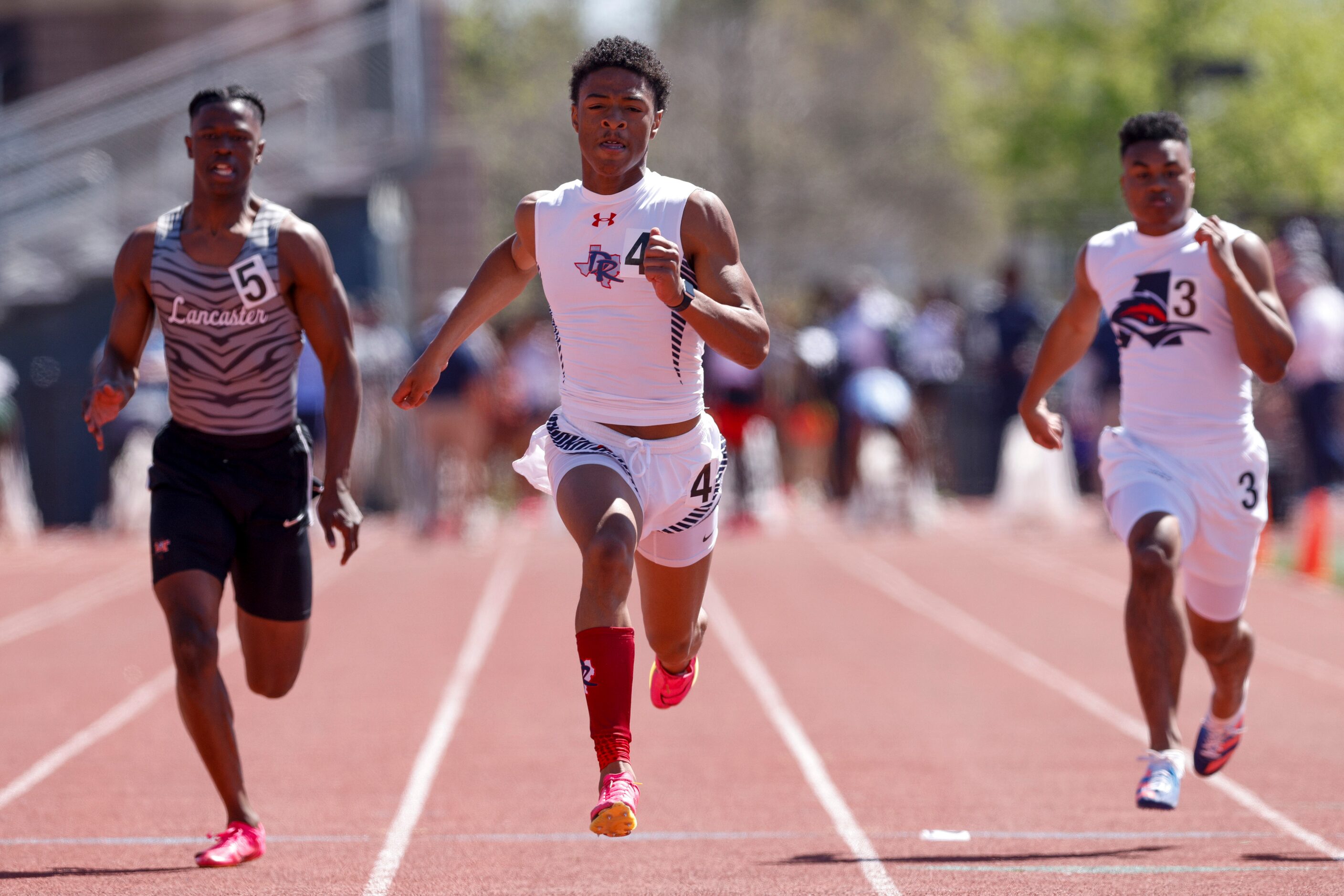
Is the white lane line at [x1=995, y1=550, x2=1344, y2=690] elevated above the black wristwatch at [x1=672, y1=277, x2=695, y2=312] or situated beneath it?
situated beneath

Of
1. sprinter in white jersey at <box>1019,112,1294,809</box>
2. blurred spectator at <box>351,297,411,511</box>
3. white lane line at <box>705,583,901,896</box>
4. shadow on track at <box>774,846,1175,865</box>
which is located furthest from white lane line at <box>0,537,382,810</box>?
blurred spectator at <box>351,297,411,511</box>

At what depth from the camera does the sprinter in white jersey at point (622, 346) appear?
216 inches

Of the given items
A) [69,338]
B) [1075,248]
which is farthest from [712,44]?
[69,338]

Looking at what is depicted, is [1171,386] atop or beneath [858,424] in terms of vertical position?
atop

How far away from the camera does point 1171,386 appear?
268 inches

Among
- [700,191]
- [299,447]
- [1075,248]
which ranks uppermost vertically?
[700,191]

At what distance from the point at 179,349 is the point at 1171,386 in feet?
10.9

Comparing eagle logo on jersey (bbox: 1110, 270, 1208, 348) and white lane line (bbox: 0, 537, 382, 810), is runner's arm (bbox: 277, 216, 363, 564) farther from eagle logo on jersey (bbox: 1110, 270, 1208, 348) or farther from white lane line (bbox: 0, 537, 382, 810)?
eagle logo on jersey (bbox: 1110, 270, 1208, 348)

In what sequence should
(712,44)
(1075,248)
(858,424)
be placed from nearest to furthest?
(858,424), (1075,248), (712,44)

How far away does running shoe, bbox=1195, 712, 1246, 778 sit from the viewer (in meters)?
6.89

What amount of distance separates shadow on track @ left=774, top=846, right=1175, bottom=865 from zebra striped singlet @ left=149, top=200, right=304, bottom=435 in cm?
223

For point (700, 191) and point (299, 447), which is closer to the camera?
point (700, 191)

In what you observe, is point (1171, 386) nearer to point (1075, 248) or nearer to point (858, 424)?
point (858, 424)

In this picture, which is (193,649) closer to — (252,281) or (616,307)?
(252,281)
